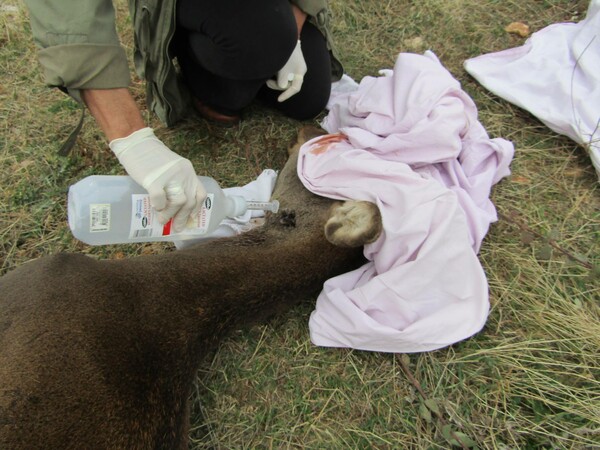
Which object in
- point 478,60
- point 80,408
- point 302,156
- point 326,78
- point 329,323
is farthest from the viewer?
point 478,60

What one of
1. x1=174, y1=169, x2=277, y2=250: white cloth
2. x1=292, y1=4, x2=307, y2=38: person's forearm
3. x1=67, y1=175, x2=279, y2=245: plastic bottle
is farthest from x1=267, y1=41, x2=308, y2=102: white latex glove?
x1=67, y1=175, x2=279, y2=245: plastic bottle

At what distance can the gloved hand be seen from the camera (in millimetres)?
2145

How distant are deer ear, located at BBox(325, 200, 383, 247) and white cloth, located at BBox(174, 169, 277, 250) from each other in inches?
22.1

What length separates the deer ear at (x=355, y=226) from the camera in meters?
2.53

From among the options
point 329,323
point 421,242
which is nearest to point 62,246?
point 329,323

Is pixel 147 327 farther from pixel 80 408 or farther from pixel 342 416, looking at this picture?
pixel 342 416

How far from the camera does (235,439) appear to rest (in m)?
2.47

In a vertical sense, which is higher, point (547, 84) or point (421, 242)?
point (547, 84)

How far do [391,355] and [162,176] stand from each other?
61.6 inches

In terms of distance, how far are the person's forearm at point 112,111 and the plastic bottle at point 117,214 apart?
0.24 m

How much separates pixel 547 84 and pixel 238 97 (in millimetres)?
2262

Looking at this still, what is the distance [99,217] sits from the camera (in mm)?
2004

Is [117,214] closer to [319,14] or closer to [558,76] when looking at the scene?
[319,14]

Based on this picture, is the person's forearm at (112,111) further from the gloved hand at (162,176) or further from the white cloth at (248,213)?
the white cloth at (248,213)
